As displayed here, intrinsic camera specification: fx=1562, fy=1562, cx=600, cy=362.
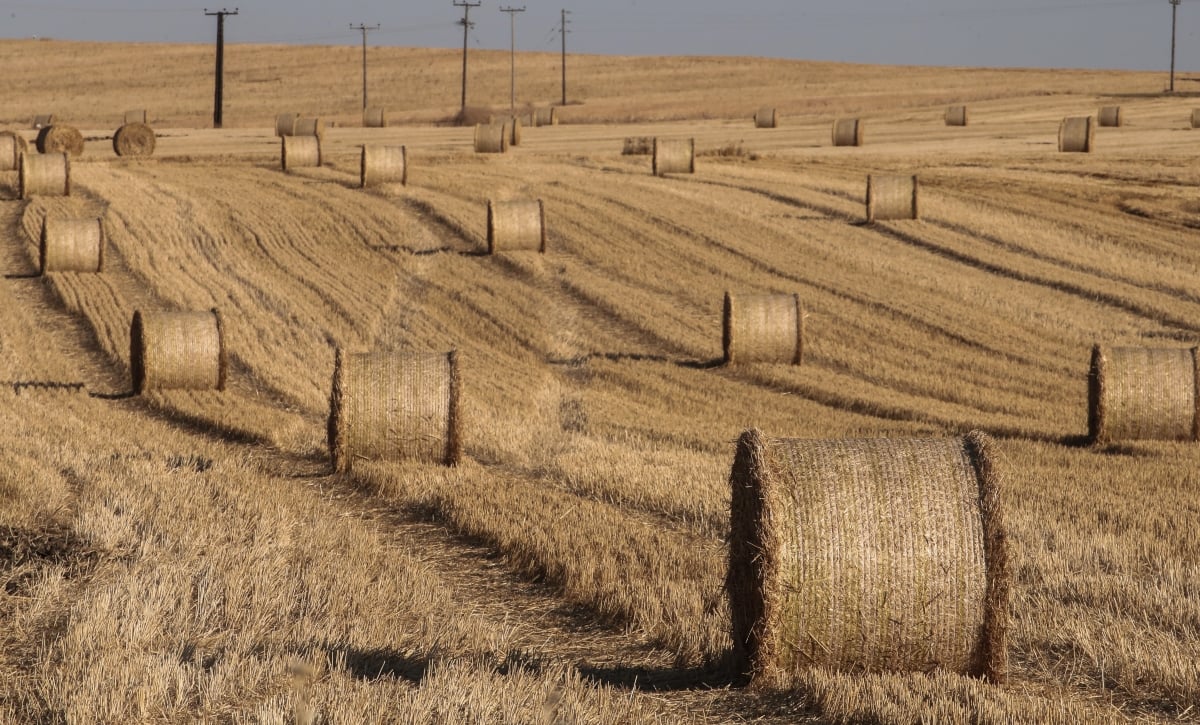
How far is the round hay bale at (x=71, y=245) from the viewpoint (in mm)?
22141

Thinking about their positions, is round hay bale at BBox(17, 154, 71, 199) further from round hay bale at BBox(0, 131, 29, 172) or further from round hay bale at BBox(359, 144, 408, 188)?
round hay bale at BBox(359, 144, 408, 188)

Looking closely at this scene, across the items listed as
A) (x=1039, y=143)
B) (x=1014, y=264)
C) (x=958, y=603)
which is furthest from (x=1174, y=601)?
(x=1039, y=143)

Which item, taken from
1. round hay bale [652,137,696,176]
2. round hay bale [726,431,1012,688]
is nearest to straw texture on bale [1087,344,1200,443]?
round hay bale [726,431,1012,688]

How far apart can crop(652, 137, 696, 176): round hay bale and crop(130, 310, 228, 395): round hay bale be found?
19419 millimetres

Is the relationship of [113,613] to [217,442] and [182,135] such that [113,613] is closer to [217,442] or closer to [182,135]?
[217,442]

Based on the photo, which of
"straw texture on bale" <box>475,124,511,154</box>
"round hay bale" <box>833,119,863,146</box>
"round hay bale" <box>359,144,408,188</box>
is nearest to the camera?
"round hay bale" <box>359,144,408,188</box>

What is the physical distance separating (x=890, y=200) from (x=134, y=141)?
20.3 metres

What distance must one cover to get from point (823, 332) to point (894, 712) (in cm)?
1313

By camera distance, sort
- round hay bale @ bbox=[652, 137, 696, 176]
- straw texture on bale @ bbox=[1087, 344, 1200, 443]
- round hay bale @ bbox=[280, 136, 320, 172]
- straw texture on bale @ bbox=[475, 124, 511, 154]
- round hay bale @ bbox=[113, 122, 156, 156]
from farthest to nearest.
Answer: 1. straw texture on bale @ bbox=[475, 124, 511, 154]
2. round hay bale @ bbox=[113, 122, 156, 156]
3. round hay bale @ bbox=[280, 136, 320, 172]
4. round hay bale @ bbox=[652, 137, 696, 176]
5. straw texture on bale @ bbox=[1087, 344, 1200, 443]

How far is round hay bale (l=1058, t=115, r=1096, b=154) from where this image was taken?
122 feet

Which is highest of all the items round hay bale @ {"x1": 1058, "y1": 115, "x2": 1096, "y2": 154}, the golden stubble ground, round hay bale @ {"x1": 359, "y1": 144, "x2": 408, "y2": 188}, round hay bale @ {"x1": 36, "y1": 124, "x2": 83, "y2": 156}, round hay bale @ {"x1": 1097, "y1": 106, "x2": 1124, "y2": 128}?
round hay bale @ {"x1": 1097, "y1": 106, "x2": 1124, "y2": 128}

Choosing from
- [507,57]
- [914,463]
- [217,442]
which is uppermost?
[507,57]

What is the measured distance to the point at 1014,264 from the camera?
76.7 ft

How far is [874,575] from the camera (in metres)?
6.46
